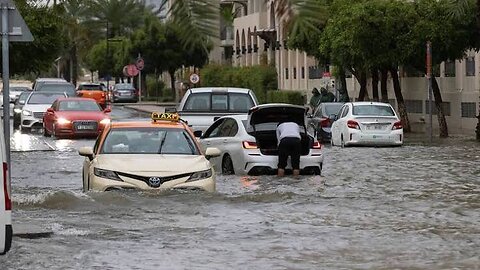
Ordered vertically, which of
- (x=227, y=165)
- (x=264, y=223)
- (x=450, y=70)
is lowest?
(x=264, y=223)

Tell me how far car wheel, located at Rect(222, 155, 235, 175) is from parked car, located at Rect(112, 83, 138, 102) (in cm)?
1700

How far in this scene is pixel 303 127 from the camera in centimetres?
2012

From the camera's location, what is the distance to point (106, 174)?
585 inches

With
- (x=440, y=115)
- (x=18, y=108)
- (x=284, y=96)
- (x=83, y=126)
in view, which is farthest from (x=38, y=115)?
(x=284, y=96)

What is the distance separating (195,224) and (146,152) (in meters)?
2.68

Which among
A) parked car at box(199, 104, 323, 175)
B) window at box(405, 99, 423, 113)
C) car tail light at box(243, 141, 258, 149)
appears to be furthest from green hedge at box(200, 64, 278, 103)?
window at box(405, 99, 423, 113)

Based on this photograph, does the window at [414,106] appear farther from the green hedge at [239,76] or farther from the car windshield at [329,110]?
the green hedge at [239,76]

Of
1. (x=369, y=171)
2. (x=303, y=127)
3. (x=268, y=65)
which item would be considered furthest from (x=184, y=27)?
(x=369, y=171)

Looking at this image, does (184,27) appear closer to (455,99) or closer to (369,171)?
(369,171)

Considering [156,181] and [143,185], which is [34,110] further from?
[156,181]

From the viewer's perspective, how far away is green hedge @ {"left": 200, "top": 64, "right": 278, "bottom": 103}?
2.43 m

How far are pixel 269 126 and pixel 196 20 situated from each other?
18.9m

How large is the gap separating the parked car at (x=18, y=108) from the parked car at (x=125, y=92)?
33229 millimetres

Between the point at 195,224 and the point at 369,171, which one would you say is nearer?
the point at 195,224
